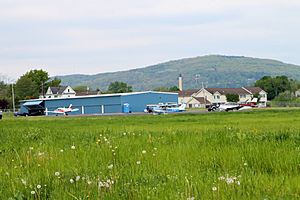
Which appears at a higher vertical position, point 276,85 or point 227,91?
point 276,85

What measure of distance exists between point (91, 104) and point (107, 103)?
4.68m

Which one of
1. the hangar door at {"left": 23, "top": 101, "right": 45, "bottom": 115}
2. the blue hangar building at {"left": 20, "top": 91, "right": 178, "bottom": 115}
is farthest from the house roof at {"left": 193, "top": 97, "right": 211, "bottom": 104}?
the hangar door at {"left": 23, "top": 101, "right": 45, "bottom": 115}

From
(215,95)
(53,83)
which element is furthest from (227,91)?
(53,83)

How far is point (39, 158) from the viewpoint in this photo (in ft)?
26.1

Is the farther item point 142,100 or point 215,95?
point 215,95

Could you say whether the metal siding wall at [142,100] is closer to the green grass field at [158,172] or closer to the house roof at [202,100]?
the house roof at [202,100]

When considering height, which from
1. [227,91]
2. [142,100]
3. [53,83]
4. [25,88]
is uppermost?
[53,83]

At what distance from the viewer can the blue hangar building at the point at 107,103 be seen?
94750 mm

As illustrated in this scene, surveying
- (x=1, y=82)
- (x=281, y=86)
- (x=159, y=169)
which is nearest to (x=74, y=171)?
(x=159, y=169)

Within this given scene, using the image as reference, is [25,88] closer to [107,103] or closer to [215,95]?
[107,103]

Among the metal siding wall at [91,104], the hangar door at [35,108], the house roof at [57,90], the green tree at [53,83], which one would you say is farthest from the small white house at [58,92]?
the hangar door at [35,108]

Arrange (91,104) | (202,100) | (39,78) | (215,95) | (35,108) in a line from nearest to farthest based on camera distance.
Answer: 1. (35,108)
2. (91,104)
3. (202,100)
4. (39,78)
5. (215,95)

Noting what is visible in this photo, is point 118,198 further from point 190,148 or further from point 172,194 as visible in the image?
point 190,148

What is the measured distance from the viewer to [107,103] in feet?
317
